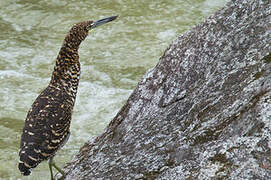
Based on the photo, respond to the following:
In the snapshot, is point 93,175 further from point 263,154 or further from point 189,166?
point 263,154

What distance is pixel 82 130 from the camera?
8422 millimetres

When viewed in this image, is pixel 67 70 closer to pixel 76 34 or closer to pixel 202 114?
pixel 76 34

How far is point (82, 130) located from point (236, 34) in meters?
4.79

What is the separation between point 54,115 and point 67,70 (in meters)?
0.70

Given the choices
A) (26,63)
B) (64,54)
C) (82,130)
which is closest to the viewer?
(64,54)

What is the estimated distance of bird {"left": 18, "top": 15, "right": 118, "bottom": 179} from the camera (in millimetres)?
5051

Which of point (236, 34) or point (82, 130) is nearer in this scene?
point (236, 34)

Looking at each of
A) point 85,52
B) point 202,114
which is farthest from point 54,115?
point 85,52

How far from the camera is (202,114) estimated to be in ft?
11.8

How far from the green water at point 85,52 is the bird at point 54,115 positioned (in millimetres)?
2153

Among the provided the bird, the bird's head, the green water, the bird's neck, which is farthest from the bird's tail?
the green water

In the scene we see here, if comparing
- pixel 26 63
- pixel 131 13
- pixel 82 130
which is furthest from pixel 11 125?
pixel 131 13

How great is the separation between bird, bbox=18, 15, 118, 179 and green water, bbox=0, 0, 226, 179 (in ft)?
7.06

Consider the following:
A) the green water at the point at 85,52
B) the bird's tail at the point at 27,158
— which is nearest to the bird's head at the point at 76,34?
the bird's tail at the point at 27,158
